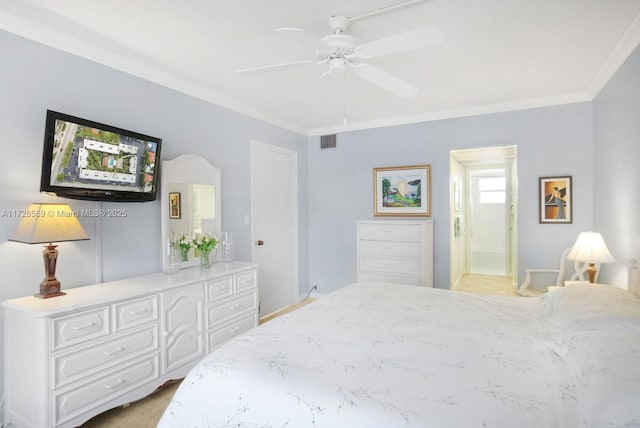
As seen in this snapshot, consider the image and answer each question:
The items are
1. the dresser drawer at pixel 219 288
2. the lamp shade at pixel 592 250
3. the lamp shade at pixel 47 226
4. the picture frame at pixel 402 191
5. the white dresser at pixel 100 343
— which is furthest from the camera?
the picture frame at pixel 402 191

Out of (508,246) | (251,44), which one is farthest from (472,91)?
(508,246)

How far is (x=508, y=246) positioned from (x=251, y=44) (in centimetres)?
594

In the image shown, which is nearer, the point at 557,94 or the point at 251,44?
the point at 251,44

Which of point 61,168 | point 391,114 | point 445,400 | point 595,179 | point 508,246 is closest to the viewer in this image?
point 445,400

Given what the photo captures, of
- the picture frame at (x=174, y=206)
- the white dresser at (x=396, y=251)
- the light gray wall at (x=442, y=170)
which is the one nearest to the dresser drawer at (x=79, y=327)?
the picture frame at (x=174, y=206)

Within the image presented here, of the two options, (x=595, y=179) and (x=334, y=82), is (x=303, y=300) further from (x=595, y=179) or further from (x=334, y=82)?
(x=595, y=179)

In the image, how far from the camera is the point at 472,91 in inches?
134

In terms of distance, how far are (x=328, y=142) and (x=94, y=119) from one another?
9.84ft

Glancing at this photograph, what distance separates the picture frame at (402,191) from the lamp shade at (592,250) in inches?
66.0

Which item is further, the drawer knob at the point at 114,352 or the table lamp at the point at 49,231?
the drawer knob at the point at 114,352

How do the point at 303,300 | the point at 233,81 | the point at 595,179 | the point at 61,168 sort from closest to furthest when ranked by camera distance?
the point at 61,168, the point at 233,81, the point at 595,179, the point at 303,300

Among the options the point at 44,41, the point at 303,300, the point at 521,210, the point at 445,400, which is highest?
the point at 44,41

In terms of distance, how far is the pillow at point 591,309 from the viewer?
153 cm

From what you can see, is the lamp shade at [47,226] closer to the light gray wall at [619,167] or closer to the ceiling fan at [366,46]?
the ceiling fan at [366,46]
